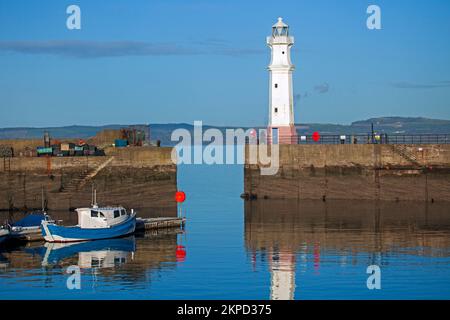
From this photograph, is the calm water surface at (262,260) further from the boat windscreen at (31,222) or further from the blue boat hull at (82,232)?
the boat windscreen at (31,222)

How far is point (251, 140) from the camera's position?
200 feet

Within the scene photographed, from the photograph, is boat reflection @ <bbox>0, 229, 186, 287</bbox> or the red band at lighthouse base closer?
boat reflection @ <bbox>0, 229, 186, 287</bbox>

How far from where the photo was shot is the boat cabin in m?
43.1

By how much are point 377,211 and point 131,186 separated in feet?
42.6

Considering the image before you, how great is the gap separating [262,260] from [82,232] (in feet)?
30.2

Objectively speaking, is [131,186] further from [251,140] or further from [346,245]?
[346,245]

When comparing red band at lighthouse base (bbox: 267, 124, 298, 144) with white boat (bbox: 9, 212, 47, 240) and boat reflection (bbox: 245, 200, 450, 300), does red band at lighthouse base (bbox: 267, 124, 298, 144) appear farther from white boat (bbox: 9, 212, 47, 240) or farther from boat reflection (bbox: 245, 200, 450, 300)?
white boat (bbox: 9, 212, 47, 240)

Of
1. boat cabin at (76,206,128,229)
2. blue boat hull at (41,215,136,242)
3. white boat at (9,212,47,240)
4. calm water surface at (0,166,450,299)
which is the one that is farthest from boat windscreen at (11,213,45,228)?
calm water surface at (0,166,450,299)

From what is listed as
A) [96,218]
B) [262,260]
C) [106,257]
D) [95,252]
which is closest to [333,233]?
[262,260]

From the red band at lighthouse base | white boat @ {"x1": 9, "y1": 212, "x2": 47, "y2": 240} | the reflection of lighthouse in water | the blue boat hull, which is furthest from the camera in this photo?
the red band at lighthouse base

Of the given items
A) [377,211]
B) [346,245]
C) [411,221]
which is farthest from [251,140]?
[346,245]

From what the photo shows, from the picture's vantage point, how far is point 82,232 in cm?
4250
